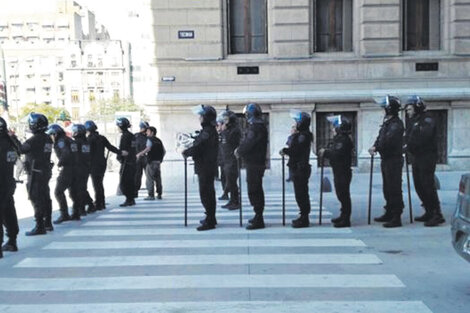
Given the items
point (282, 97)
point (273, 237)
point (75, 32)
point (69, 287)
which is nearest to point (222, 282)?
point (69, 287)

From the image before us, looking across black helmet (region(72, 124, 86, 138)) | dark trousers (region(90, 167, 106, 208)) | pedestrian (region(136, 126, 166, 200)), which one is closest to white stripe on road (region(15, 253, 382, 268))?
black helmet (region(72, 124, 86, 138))

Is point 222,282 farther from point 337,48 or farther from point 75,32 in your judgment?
point 75,32

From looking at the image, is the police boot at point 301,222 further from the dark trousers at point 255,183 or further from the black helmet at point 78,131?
the black helmet at point 78,131

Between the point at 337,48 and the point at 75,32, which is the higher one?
the point at 75,32

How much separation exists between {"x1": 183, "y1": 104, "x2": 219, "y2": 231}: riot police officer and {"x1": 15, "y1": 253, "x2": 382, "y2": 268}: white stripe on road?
6.07ft

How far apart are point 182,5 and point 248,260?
12241 mm

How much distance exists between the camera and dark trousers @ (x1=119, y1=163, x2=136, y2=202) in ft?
42.0

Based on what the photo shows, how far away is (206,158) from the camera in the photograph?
9508 mm

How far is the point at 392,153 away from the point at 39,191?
564 centimetres

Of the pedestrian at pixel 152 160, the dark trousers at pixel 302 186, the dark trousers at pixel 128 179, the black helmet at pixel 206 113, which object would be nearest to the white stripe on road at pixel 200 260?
the dark trousers at pixel 302 186

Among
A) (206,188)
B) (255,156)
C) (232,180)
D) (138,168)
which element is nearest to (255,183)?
(255,156)

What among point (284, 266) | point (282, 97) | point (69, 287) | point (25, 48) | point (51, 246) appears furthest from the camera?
point (25, 48)

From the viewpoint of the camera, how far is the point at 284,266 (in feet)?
23.6

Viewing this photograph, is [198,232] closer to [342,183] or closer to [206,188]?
[206,188]
